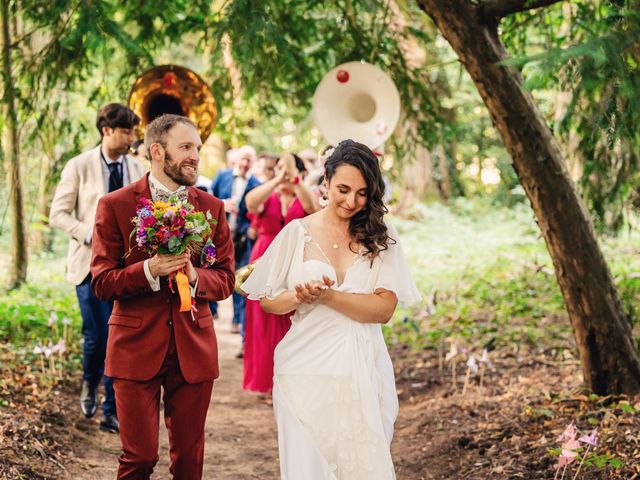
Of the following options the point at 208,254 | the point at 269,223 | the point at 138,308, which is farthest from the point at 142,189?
the point at 269,223

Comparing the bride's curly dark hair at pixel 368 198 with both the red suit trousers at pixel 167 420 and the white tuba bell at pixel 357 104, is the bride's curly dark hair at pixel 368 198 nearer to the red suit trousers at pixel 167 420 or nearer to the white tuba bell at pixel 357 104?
the red suit trousers at pixel 167 420

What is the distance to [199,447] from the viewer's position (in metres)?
4.13

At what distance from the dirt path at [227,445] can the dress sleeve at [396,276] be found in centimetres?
229

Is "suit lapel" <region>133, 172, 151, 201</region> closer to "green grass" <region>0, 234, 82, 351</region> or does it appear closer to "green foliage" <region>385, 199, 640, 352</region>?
"green grass" <region>0, 234, 82, 351</region>

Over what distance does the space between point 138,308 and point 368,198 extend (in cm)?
129

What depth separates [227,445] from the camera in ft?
21.7

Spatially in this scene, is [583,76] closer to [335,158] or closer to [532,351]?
[335,158]

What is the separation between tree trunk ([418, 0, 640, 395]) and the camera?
5855 mm

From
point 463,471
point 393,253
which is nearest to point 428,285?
point 463,471

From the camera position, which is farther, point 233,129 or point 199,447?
point 233,129

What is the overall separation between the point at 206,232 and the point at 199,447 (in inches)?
44.6

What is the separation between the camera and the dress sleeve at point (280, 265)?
4237 millimetres

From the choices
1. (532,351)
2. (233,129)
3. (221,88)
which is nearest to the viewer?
(532,351)

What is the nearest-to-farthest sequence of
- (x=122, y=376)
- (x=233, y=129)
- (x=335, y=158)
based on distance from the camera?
(x=122, y=376) < (x=335, y=158) < (x=233, y=129)
